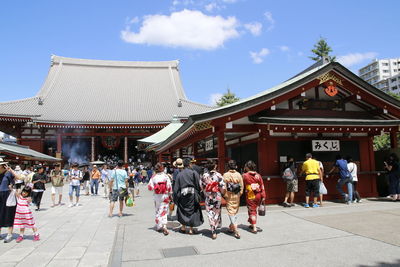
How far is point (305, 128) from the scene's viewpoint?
33.6 ft

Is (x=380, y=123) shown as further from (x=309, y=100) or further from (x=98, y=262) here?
(x=98, y=262)

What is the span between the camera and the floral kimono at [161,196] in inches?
279

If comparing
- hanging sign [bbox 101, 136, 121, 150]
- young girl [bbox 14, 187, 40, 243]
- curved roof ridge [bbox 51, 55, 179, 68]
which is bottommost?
young girl [bbox 14, 187, 40, 243]

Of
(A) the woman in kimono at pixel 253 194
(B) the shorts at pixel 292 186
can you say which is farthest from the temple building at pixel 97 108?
(A) the woman in kimono at pixel 253 194

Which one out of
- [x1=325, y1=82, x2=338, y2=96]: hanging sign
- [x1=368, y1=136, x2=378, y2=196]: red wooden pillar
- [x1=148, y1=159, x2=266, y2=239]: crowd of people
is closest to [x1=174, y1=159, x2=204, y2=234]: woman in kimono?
[x1=148, y1=159, x2=266, y2=239]: crowd of people

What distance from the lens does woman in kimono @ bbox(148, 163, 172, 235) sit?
708 centimetres

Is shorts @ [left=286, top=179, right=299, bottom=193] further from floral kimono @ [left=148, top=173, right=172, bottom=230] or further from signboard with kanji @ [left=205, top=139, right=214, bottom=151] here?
signboard with kanji @ [left=205, top=139, right=214, bottom=151]

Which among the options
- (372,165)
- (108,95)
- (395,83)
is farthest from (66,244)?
(395,83)

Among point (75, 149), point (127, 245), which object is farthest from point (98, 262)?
point (75, 149)

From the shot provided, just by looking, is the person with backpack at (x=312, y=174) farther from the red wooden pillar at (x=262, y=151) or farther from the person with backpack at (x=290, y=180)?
the red wooden pillar at (x=262, y=151)

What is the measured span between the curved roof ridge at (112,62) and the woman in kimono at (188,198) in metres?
34.9

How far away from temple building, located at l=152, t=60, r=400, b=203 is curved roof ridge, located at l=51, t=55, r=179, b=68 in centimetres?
2986

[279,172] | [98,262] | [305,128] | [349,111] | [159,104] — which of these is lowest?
[98,262]

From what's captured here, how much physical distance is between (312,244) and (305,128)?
534 centimetres
